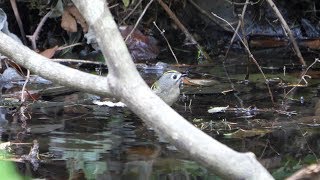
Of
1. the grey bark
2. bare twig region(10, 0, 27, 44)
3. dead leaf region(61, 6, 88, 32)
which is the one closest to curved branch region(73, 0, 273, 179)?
the grey bark

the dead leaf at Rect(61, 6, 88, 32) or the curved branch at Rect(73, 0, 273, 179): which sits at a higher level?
the curved branch at Rect(73, 0, 273, 179)

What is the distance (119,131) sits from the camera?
11.0 ft

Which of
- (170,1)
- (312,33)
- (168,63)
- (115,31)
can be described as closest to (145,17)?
(170,1)

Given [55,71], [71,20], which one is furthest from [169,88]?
[71,20]

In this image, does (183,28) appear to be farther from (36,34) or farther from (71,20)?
(36,34)

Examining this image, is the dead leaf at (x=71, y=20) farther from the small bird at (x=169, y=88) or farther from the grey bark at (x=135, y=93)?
the grey bark at (x=135, y=93)

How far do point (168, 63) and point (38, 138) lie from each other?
97.6 inches

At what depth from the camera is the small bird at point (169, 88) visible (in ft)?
12.3

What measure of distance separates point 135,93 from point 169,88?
81.2 inches

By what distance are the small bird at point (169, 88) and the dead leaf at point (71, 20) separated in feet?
5.88

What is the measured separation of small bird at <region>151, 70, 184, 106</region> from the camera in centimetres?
376

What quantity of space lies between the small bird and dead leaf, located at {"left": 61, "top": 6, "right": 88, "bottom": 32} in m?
1.79

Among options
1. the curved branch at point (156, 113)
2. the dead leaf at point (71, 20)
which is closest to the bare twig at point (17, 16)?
the dead leaf at point (71, 20)

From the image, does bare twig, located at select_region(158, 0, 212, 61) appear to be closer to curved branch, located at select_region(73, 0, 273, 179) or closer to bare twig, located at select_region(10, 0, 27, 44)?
bare twig, located at select_region(10, 0, 27, 44)
